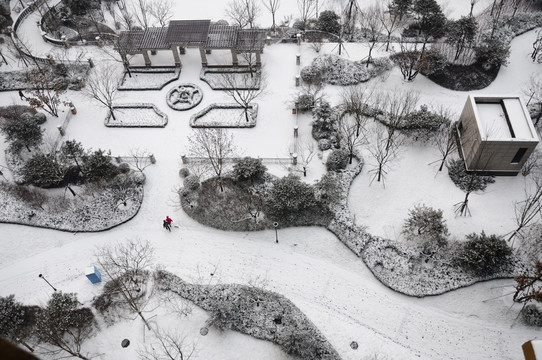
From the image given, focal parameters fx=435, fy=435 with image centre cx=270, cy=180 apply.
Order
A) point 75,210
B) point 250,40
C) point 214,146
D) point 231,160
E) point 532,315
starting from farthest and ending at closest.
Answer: point 250,40
point 231,160
point 214,146
point 75,210
point 532,315

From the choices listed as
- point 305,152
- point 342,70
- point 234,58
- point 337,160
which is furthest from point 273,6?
point 337,160

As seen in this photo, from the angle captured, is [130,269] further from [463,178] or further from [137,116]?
[463,178]

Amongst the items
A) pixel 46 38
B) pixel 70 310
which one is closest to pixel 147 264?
pixel 70 310

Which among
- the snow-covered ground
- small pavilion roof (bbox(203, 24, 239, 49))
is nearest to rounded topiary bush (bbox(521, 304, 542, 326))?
the snow-covered ground

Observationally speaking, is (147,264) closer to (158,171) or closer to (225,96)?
(158,171)

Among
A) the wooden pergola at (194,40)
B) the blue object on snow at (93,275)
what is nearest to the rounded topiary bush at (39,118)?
the wooden pergola at (194,40)

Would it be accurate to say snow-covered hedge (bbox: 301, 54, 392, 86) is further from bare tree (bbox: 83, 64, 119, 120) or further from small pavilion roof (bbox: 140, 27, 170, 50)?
bare tree (bbox: 83, 64, 119, 120)
